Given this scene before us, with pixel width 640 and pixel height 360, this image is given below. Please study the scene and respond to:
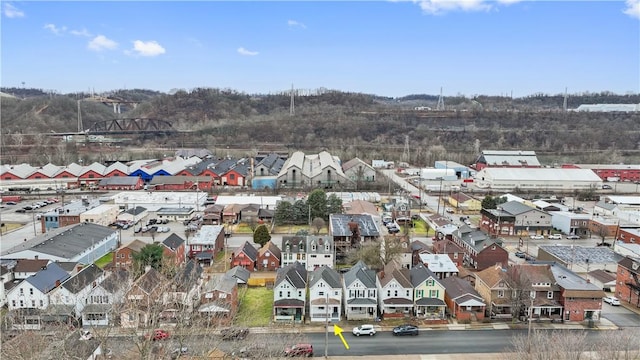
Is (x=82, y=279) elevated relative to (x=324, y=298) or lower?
elevated

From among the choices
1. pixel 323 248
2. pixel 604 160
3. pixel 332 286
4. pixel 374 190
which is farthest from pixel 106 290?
pixel 604 160

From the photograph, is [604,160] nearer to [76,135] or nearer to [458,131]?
[458,131]

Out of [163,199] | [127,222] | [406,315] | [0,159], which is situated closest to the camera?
[406,315]

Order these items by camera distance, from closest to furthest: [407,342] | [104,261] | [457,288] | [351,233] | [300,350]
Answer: [300,350]
[407,342]
[457,288]
[104,261]
[351,233]

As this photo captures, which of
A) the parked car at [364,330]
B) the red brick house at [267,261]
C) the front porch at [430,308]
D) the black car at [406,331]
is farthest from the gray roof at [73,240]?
the front porch at [430,308]

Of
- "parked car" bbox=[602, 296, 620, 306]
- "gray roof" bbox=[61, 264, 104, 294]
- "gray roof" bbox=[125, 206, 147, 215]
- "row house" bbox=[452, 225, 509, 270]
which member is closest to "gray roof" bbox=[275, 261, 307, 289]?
"gray roof" bbox=[61, 264, 104, 294]

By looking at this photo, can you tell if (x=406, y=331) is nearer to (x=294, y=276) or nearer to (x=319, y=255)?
(x=294, y=276)

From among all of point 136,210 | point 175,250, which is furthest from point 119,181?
point 175,250
